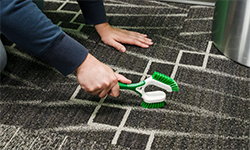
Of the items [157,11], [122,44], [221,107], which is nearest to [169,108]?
[221,107]

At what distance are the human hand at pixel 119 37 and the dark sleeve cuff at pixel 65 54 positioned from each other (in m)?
0.41

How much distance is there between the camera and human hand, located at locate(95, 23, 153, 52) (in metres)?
1.08

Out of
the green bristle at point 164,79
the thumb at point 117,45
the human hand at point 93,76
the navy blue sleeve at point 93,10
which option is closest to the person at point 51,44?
the human hand at point 93,76

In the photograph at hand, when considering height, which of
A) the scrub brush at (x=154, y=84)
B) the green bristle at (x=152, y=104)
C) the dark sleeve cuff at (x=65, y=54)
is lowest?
the green bristle at (x=152, y=104)

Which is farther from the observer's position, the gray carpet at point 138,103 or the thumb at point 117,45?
the thumb at point 117,45

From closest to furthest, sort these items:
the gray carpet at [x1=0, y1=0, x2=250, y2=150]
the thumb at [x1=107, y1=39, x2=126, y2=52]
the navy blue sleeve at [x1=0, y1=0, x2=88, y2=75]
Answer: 1. the navy blue sleeve at [x1=0, y1=0, x2=88, y2=75]
2. the gray carpet at [x1=0, y1=0, x2=250, y2=150]
3. the thumb at [x1=107, y1=39, x2=126, y2=52]

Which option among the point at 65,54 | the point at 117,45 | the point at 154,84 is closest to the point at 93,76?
the point at 65,54

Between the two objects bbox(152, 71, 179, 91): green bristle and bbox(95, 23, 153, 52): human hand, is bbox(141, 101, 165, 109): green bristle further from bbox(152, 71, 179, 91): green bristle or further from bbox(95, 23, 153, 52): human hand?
bbox(95, 23, 153, 52): human hand

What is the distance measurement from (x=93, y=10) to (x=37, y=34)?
19.7 inches

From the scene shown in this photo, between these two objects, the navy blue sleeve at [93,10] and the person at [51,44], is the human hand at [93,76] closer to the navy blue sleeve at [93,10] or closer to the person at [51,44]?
the person at [51,44]

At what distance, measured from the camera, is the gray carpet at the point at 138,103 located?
30.1 inches

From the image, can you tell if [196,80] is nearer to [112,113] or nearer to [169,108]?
[169,108]

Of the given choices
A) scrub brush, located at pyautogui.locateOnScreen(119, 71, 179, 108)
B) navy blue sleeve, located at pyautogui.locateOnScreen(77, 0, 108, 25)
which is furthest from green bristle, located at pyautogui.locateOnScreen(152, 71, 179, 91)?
navy blue sleeve, located at pyautogui.locateOnScreen(77, 0, 108, 25)

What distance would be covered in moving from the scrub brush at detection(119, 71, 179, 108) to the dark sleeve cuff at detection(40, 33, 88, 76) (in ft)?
0.59
